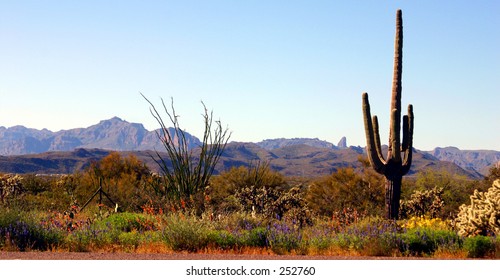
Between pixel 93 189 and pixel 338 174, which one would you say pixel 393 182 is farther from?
pixel 93 189

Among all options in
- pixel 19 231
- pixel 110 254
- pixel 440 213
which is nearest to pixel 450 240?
pixel 110 254

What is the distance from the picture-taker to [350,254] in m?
11.1

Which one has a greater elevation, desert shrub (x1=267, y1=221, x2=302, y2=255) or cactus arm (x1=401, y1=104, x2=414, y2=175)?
cactus arm (x1=401, y1=104, x2=414, y2=175)

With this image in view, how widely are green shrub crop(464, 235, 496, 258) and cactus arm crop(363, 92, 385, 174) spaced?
25.8 feet

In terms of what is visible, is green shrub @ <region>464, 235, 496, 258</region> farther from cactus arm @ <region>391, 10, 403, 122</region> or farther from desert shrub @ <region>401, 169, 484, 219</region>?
desert shrub @ <region>401, 169, 484, 219</region>

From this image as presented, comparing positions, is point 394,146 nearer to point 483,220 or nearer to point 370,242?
point 483,220

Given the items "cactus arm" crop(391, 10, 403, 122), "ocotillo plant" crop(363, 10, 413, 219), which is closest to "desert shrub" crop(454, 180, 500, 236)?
"ocotillo plant" crop(363, 10, 413, 219)

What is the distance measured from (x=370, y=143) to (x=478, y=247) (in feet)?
27.1

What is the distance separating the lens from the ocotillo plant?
18.6 meters

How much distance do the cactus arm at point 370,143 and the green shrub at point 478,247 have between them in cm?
787

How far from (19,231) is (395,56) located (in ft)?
44.1

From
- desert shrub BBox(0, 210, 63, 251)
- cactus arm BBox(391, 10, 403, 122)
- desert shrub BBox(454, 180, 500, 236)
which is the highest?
cactus arm BBox(391, 10, 403, 122)

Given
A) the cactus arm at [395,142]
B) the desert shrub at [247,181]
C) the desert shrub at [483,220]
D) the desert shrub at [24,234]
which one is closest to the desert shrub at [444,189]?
the cactus arm at [395,142]

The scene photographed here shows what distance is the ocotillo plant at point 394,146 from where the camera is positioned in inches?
731
